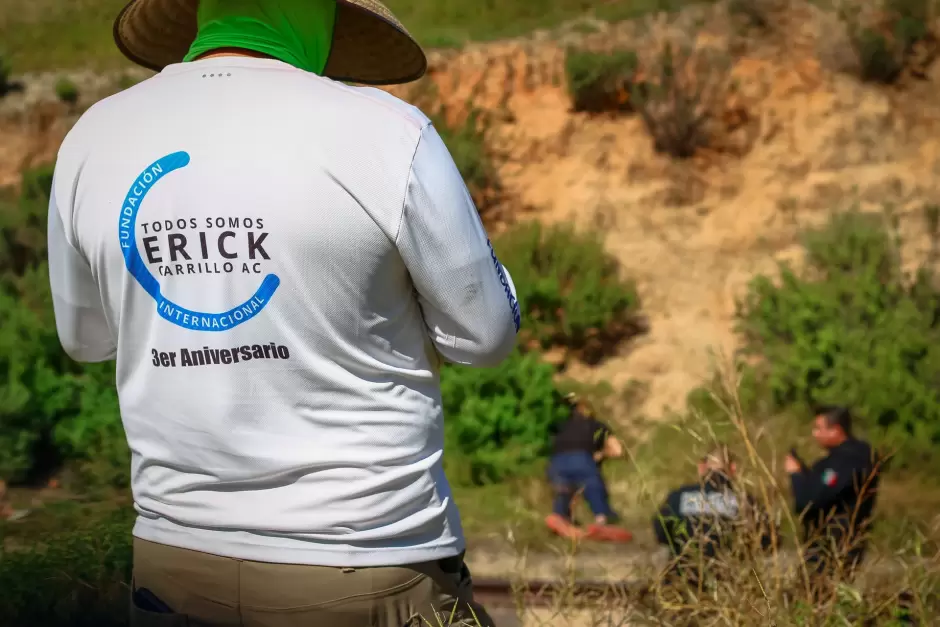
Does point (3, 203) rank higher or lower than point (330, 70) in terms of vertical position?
lower

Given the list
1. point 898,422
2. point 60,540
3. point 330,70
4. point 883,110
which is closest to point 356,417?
point 330,70

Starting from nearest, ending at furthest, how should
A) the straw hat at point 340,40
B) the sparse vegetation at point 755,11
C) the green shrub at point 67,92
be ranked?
1. the straw hat at point 340,40
2. the sparse vegetation at point 755,11
3. the green shrub at point 67,92

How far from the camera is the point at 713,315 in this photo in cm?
930

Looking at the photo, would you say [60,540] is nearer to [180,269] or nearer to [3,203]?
[180,269]

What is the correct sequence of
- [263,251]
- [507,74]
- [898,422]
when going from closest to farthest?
1. [263,251]
2. [898,422]
3. [507,74]

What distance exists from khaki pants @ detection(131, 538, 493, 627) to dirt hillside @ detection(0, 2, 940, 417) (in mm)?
6946

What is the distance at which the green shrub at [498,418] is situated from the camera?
7180mm

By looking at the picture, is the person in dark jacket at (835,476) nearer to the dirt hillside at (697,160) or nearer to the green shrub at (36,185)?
the dirt hillside at (697,160)

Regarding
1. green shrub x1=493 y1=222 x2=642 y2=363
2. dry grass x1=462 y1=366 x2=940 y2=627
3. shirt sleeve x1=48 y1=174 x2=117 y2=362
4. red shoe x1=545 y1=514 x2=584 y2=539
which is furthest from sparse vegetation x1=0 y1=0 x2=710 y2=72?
shirt sleeve x1=48 y1=174 x2=117 y2=362

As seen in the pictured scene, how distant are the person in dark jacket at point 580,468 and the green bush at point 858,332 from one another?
189 centimetres

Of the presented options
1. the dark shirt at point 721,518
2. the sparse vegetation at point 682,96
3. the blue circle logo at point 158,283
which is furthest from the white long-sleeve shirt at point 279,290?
the sparse vegetation at point 682,96

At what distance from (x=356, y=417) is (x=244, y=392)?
175mm

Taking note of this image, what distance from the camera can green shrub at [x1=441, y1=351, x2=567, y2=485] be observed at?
718cm

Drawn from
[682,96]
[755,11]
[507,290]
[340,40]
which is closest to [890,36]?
[755,11]
